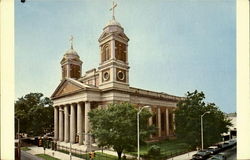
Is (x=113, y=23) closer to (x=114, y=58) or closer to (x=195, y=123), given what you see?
(x=114, y=58)

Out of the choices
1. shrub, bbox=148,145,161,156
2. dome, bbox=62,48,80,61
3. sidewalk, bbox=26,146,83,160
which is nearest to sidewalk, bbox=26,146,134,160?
sidewalk, bbox=26,146,83,160

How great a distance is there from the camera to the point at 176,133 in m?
12.6

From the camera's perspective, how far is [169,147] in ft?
40.8

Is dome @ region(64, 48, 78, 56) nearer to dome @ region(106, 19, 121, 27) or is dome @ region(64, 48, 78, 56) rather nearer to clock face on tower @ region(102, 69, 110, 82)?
dome @ region(106, 19, 121, 27)

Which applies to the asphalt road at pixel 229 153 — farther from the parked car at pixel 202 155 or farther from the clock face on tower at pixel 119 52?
the clock face on tower at pixel 119 52

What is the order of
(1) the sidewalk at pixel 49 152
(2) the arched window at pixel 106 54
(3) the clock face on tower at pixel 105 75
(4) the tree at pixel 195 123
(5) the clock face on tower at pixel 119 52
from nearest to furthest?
(1) the sidewalk at pixel 49 152 < (4) the tree at pixel 195 123 < (5) the clock face on tower at pixel 119 52 < (2) the arched window at pixel 106 54 < (3) the clock face on tower at pixel 105 75

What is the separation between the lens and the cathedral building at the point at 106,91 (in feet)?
37.6

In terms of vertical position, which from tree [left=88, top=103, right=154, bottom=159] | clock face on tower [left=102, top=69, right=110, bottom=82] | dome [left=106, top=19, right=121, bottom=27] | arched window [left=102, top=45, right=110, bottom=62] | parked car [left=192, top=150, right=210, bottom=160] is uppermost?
dome [left=106, top=19, right=121, bottom=27]

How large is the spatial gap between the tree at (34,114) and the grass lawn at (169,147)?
14.8ft

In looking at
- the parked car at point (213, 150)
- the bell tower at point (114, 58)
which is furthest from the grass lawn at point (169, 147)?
the bell tower at point (114, 58)

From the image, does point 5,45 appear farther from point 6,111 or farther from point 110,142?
point 110,142

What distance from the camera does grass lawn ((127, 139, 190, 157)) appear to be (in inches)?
464

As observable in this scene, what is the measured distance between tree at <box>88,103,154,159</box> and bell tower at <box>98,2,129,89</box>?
182cm

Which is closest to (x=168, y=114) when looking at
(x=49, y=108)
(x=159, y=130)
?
(x=159, y=130)
